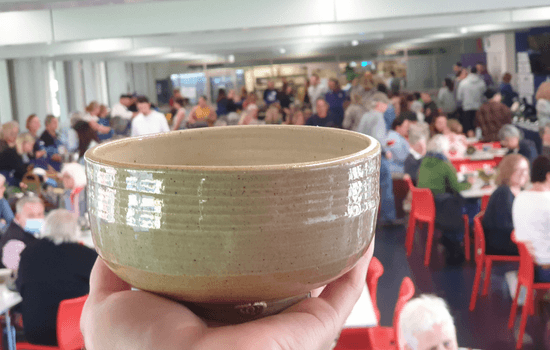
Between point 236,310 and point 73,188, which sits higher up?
point 236,310

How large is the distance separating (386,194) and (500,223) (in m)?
2.07

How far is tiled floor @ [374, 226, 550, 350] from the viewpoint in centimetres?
378

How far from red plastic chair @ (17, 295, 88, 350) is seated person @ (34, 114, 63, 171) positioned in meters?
4.16

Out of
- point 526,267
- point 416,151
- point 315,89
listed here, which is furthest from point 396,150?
point 315,89

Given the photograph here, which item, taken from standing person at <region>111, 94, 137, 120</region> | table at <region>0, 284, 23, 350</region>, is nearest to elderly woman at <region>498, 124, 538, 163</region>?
table at <region>0, 284, 23, 350</region>

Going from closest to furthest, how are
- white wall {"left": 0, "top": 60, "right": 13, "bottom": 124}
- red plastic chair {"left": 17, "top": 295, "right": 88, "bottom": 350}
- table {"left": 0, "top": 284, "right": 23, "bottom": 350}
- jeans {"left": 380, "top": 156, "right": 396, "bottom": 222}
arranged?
red plastic chair {"left": 17, "top": 295, "right": 88, "bottom": 350} < table {"left": 0, "top": 284, "right": 23, "bottom": 350} < jeans {"left": 380, "top": 156, "right": 396, "bottom": 222} < white wall {"left": 0, "top": 60, "right": 13, "bottom": 124}

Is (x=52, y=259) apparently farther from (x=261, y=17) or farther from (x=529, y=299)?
(x=261, y=17)

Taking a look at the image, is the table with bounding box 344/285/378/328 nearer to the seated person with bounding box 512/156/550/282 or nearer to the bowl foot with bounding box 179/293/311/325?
the seated person with bounding box 512/156/550/282

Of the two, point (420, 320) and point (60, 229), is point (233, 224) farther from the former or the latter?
point (60, 229)

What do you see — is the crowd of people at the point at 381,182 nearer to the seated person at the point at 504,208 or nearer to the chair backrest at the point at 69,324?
the seated person at the point at 504,208

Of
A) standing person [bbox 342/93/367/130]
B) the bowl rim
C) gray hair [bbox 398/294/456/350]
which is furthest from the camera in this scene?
standing person [bbox 342/93/367/130]

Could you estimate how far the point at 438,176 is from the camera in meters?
5.28

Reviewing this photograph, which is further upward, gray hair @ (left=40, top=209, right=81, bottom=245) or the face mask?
gray hair @ (left=40, top=209, right=81, bottom=245)

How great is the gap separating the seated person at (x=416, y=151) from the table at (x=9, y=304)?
13.0 ft
